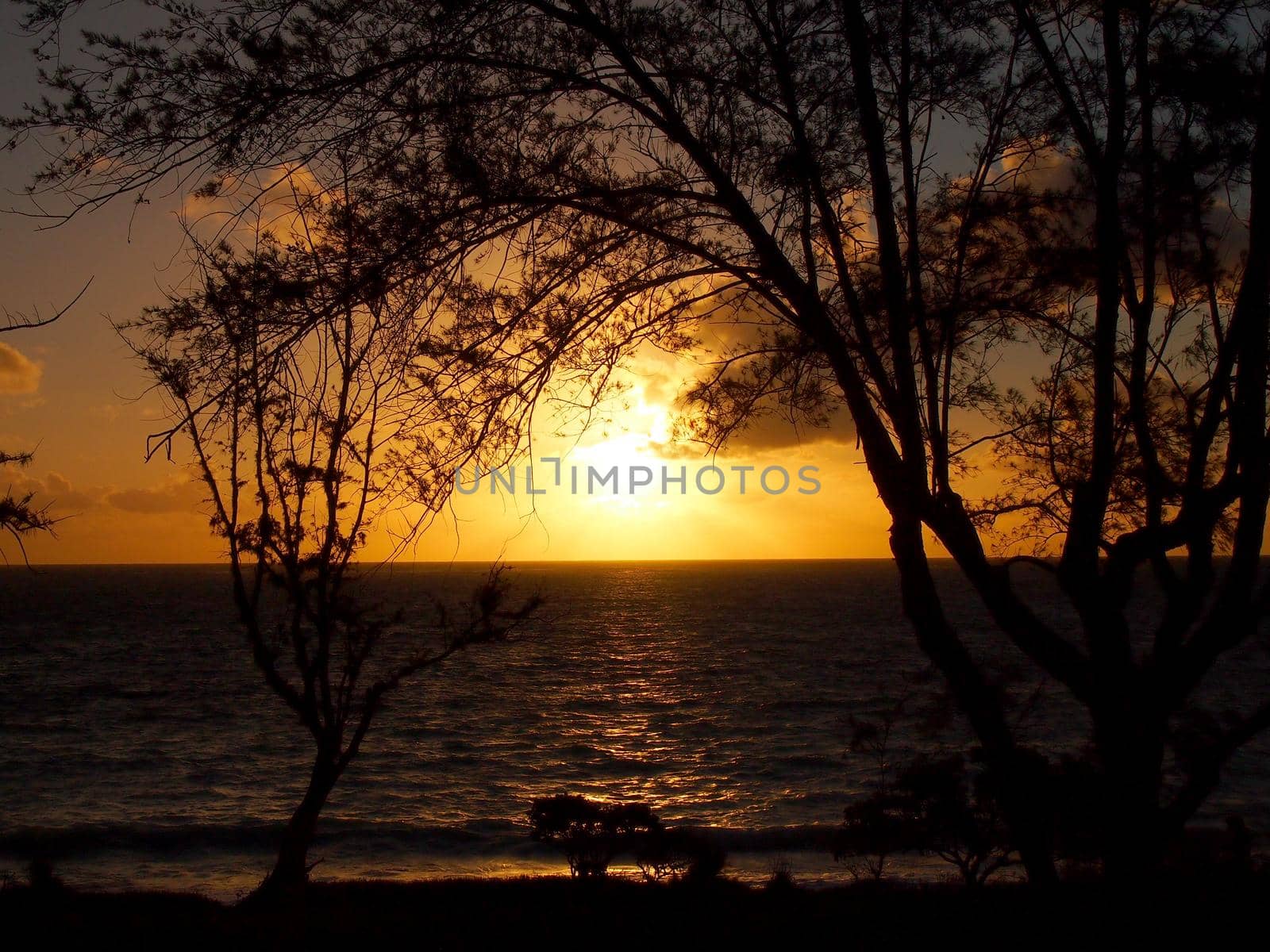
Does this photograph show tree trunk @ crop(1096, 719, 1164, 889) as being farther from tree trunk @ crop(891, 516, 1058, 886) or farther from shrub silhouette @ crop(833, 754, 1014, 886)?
shrub silhouette @ crop(833, 754, 1014, 886)

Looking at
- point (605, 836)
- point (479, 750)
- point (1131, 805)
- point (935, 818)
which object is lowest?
point (479, 750)

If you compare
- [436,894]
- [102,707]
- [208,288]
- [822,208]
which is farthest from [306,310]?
[102,707]

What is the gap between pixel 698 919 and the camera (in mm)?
6984

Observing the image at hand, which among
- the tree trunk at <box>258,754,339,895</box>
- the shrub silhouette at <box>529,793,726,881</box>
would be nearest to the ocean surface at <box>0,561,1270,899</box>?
the shrub silhouette at <box>529,793,726,881</box>

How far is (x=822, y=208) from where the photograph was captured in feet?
20.6

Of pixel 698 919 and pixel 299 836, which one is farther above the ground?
pixel 299 836

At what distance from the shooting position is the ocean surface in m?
18.7

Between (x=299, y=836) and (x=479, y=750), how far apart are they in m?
21.3

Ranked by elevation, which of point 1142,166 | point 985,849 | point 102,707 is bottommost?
point 102,707

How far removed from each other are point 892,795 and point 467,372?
23.8 feet

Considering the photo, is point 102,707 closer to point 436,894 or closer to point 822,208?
point 436,894

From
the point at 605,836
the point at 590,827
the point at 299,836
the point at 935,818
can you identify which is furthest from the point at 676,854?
the point at 299,836

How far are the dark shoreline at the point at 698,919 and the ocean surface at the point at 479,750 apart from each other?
1723 millimetres

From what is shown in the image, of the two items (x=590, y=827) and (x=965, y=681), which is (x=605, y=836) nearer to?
(x=590, y=827)
